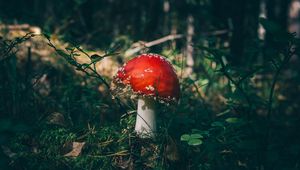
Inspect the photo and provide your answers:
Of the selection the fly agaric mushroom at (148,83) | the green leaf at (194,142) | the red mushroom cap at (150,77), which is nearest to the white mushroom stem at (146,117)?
the fly agaric mushroom at (148,83)

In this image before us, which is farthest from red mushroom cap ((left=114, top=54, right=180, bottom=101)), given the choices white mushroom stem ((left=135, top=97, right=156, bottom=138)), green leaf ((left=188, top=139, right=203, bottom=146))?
green leaf ((left=188, top=139, right=203, bottom=146))

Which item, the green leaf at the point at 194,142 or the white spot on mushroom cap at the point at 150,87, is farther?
the white spot on mushroom cap at the point at 150,87

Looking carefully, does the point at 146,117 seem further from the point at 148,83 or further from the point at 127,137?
the point at 148,83

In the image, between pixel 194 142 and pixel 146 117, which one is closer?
pixel 194 142

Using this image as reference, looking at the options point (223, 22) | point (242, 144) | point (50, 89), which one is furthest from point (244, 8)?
point (242, 144)

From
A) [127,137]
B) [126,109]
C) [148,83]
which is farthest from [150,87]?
[126,109]

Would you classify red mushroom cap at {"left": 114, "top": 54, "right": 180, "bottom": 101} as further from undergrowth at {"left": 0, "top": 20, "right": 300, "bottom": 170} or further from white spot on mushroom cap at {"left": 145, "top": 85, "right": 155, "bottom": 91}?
undergrowth at {"left": 0, "top": 20, "right": 300, "bottom": 170}

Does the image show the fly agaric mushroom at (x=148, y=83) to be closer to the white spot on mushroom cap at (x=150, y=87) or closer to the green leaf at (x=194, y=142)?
the white spot on mushroom cap at (x=150, y=87)

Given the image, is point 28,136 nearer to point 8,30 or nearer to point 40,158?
point 40,158

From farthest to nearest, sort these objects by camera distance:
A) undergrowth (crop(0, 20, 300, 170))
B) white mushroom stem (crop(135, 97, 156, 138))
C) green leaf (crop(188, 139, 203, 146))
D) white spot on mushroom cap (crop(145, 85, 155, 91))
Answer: white mushroom stem (crop(135, 97, 156, 138)) → white spot on mushroom cap (crop(145, 85, 155, 91)) → undergrowth (crop(0, 20, 300, 170)) → green leaf (crop(188, 139, 203, 146))
